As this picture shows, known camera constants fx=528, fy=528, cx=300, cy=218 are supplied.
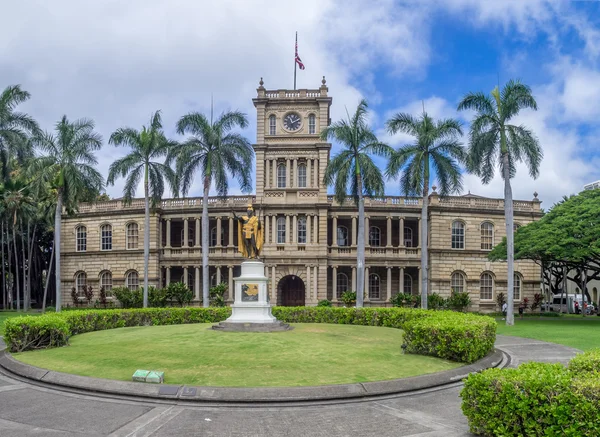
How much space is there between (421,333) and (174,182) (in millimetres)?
23450

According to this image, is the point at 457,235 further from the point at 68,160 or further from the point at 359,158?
the point at 68,160

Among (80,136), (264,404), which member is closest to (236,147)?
(80,136)

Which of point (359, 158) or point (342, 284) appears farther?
point (342, 284)

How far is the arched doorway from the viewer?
43.7m

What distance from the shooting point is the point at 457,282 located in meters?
43.4

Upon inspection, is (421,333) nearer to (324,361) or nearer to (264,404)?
(324,361)

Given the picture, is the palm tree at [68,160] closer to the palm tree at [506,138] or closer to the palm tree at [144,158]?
the palm tree at [144,158]

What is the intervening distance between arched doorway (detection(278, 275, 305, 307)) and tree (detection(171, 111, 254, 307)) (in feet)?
36.2

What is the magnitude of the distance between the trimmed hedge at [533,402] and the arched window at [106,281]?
42490 mm

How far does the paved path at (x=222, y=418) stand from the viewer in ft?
29.0

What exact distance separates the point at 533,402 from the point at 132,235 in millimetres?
42217

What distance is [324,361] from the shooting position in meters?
13.8

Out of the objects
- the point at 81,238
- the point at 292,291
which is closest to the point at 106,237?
the point at 81,238

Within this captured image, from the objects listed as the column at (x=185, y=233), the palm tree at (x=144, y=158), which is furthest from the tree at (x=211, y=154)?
the column at (x=185, y=233)
